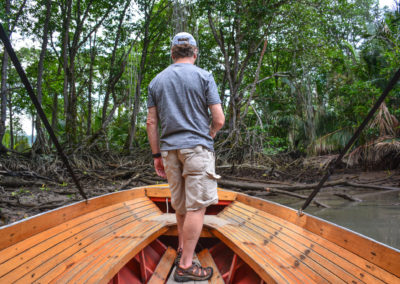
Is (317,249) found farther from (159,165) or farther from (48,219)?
(48,219)

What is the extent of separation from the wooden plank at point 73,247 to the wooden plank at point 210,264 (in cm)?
65

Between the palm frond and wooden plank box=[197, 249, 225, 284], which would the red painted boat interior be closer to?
wooden plank box=[197, 249, 225, 284]

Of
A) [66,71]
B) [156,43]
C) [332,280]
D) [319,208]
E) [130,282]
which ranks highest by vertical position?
[156,43]

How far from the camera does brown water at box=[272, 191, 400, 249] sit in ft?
13.4

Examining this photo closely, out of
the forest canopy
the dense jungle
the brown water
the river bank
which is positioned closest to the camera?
the brown water

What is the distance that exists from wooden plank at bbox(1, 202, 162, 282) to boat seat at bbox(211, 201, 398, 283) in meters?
0.75

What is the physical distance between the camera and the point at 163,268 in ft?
7.01

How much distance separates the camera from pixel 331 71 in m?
12.0

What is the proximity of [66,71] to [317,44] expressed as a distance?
27.6ft

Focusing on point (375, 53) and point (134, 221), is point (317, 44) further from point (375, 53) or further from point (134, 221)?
point (134, 221)

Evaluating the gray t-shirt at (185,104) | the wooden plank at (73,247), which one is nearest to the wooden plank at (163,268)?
the wooden plank at (73,247)

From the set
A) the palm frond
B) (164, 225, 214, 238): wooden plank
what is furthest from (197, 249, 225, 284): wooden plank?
the palm frond

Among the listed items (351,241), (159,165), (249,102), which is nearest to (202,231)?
(159,165)

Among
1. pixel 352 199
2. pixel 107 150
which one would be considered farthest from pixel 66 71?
pixel 352 199
